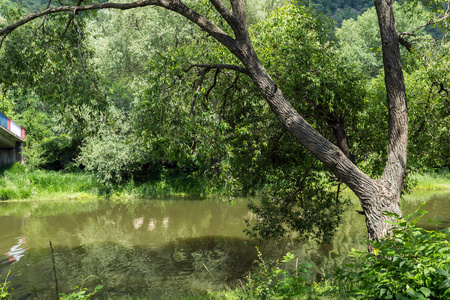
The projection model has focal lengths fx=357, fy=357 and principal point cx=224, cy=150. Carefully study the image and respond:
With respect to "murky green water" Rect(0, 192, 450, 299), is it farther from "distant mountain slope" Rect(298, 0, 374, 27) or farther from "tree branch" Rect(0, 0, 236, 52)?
"distant mountain slope" Rect(298, 0, 374, 27)

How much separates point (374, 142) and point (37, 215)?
15278mm

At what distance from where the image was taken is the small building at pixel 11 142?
2147cm

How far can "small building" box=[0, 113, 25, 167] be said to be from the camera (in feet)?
70.4

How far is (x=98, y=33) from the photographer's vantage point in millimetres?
23031

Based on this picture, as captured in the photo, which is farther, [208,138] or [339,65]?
[339,65]

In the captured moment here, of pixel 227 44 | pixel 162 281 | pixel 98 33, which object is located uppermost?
pixel 98 33

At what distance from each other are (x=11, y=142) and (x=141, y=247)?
54.4 ft

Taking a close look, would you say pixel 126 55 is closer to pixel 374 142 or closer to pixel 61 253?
pixel 61 253

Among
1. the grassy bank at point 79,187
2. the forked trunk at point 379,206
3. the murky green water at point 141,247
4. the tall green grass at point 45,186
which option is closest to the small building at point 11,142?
the grassy bank at point 79,187

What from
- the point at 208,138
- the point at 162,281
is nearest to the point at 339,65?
the point at 208,138

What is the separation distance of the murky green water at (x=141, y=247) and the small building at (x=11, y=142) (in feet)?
16.8

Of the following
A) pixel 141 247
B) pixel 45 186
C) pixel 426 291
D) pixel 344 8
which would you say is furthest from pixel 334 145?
pixel 344 8

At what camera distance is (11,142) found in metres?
23.5

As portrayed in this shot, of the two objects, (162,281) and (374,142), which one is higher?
(374,142)
